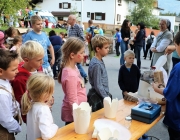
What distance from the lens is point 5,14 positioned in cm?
663

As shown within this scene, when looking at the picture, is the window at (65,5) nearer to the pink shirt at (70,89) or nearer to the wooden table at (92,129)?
the pink shirt at (70,89)

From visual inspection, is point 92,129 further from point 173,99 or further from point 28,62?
point 28,62

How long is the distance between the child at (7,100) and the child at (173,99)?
1246 millimetres

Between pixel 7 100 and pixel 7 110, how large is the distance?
74 millimetres

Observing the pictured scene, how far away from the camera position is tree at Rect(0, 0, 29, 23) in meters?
6.31

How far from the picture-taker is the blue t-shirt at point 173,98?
1.76m

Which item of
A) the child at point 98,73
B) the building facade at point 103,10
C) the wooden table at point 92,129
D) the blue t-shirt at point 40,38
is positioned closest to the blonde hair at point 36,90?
the wooden table at point 92,129

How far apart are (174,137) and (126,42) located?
590cm

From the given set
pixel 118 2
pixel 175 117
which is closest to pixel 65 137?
pixel 175 117

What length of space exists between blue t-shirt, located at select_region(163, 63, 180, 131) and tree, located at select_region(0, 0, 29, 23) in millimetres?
5769

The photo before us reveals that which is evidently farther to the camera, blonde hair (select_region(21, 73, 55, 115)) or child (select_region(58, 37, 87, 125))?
child (select_region(58, 37, 87, 125))

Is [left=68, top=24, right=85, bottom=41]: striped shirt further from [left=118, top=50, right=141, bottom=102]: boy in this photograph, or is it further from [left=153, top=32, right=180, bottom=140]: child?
[left=153, top=32, right=180, bottom=140]: child

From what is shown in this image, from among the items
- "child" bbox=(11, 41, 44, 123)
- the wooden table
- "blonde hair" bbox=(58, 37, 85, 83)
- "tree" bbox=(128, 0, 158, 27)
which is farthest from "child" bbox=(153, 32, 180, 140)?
"tree" bbox=(128, 0, 158, 27)

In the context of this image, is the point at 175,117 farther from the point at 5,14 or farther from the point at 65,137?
the point at 5,14
